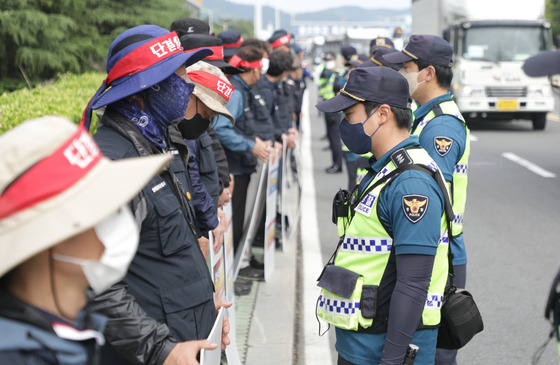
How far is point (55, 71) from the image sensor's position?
11695 millimetres

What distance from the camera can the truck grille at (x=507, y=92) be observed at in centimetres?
1725

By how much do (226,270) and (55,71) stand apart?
27.5 ft

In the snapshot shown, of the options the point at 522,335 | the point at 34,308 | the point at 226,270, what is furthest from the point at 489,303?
the point at 34,308

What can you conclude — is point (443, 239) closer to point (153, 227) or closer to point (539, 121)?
point (153, 227)

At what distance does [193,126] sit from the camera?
12.3 ft

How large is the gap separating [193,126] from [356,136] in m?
1.21

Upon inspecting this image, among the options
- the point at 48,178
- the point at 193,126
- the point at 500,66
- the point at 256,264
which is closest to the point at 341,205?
the point at 193,126

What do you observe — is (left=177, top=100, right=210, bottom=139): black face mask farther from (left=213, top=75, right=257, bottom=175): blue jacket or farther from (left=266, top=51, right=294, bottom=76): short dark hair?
(left=266, top=51, right=294, bottom=76): short dark hair

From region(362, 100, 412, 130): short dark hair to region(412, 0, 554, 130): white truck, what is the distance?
15.4 meters

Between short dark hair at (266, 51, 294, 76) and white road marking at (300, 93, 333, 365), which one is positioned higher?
short dark hair at (266, 51, 294, 76)

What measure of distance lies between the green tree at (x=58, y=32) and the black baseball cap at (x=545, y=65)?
8.98m

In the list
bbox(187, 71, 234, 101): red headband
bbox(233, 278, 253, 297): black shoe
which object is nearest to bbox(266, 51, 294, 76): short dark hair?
bbox(233, 278, 253, 297): black shoe

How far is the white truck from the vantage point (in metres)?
17.2

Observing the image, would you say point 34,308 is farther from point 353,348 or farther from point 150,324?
point 353,348
